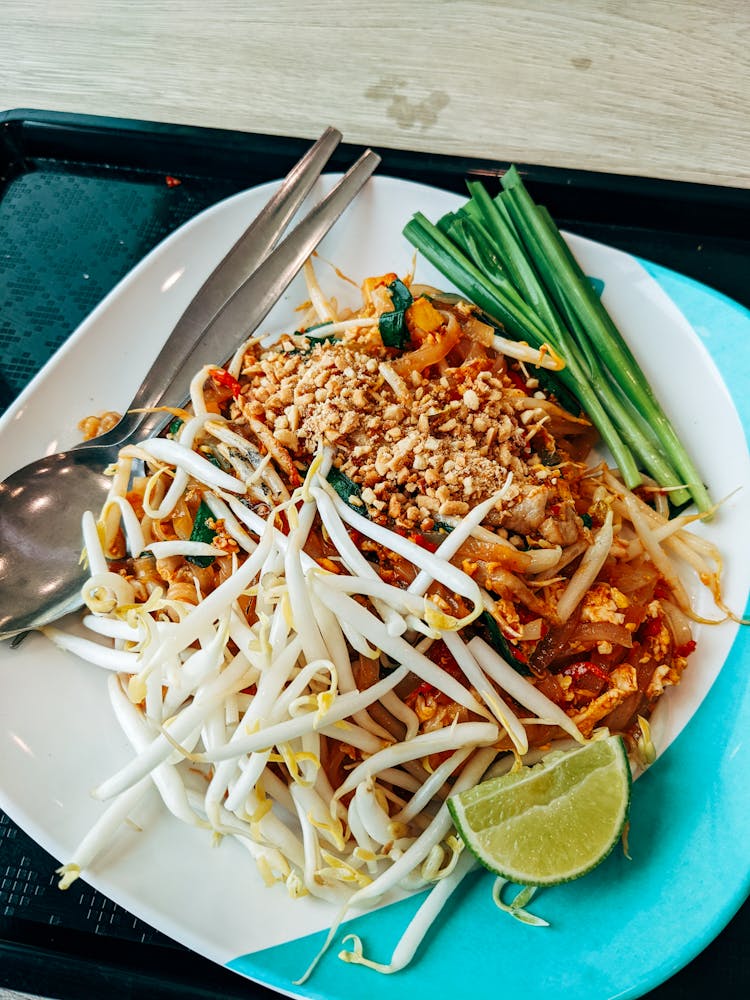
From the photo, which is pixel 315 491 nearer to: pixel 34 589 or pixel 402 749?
pixel 402 749

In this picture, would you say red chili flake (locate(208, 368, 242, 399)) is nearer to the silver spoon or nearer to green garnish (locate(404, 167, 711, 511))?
the silver spoon

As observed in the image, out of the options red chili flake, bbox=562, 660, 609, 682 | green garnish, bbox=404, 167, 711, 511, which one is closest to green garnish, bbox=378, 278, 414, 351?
green garnish, bbox=404, 167, 711, 511

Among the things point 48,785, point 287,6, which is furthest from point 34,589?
point 287,6

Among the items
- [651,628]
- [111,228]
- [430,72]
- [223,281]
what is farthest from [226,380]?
[430,72]

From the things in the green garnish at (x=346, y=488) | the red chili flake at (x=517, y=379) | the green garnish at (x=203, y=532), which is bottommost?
the green garnish at (x=203, y=532)

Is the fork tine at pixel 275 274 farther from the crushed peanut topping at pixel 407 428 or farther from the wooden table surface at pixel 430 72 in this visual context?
the wooden table surface at pixel 430 72

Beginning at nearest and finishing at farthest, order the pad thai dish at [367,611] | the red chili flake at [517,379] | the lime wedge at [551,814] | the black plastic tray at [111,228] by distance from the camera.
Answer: the lime wedge at [551,814], the pad thai dish at [367,611], the black plastic tray at [111,228], the red chili flake at [517,379]

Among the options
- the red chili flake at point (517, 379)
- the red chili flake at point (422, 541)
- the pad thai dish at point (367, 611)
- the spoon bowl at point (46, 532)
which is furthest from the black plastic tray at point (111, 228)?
the red chili flake at point (422, 541)

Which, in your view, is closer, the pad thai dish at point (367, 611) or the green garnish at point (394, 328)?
the pad thai dish at point (367, 611)
